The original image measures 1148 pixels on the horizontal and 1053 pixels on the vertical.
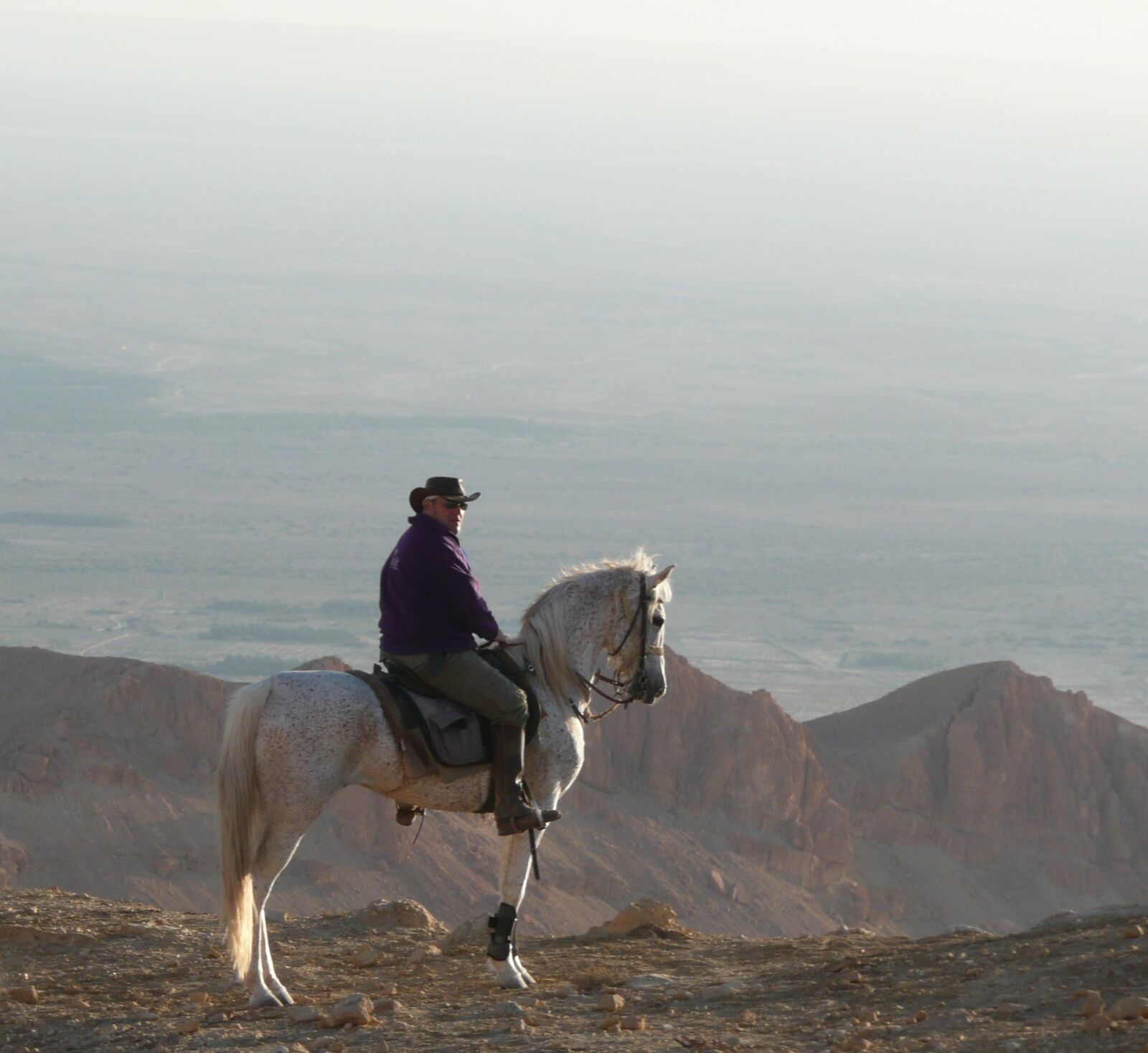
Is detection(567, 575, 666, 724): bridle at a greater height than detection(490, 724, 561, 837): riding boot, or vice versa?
detection(567, 575, 666, 724): bridle

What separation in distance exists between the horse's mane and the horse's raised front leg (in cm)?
67

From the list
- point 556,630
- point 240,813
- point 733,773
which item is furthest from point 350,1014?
point 733,773

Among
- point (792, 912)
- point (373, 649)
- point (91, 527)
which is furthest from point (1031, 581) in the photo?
point (792, 912)

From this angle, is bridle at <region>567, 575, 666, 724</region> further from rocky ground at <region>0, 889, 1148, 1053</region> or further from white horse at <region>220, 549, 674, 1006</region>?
rocky ground at <region>0, 889, 1148, 1053</region>

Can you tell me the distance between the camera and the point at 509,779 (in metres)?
10.2

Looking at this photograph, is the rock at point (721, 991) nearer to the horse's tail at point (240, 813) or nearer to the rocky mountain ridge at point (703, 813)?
the horse's tail at point (240, 813)

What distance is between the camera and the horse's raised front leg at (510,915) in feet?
34.1

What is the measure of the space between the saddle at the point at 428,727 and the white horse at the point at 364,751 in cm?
7

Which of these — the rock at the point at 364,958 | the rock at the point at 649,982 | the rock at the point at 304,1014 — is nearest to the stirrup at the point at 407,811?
the rock at the point at 364,958

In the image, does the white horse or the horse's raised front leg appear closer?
the white horse

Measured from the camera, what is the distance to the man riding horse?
33.0 feet

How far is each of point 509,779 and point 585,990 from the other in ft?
4.25

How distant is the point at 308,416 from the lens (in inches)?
6398

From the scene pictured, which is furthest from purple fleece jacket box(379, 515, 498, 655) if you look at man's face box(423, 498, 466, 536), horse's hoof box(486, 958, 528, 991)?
horse's hoof box(486, 958, 528, 991)
